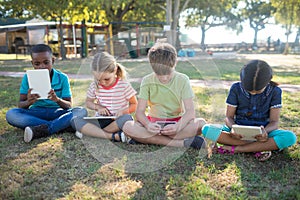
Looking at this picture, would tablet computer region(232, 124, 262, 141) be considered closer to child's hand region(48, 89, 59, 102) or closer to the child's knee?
the child's knee

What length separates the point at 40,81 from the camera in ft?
9.53

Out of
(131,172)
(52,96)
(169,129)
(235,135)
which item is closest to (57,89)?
(52,96)

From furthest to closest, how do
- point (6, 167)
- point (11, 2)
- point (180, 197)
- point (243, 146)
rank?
point (11, 2) → point (243, 146) → point (6, 167) → point (180, 197)

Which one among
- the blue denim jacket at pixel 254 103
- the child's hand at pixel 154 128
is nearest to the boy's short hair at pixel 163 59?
the child's hand at pixel 154 128

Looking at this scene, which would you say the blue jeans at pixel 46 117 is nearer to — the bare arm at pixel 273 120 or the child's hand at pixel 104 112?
the child's hand at pixel 104 112

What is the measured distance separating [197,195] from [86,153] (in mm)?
1072

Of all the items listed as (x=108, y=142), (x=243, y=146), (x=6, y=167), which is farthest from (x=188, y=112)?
(x=6, y=167)

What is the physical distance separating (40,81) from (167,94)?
3.89 ft

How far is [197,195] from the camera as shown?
5.99 ft

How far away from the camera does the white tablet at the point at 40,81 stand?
2.87m

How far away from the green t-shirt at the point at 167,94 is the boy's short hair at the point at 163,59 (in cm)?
14

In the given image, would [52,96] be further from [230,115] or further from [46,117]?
[230,115]

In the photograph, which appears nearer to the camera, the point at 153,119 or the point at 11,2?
the point at 153,119

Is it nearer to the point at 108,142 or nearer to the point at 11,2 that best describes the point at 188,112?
the point at 108,142
